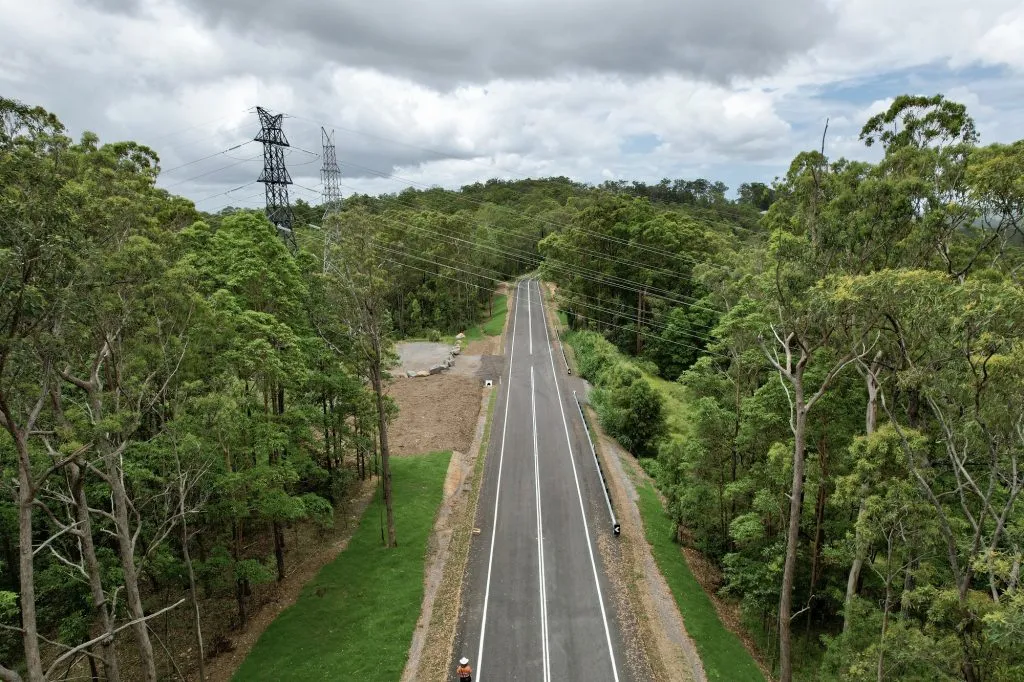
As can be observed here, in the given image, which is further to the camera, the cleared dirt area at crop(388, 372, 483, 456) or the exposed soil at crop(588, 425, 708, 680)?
the cleared dirt area at crop(388, 372, 483, 456)

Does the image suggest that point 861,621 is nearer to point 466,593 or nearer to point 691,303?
point 466,593

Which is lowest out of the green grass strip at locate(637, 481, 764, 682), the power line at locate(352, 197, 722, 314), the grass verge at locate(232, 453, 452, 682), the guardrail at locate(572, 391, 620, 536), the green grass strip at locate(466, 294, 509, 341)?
the green grass strip at locate(637, 481, 764, 682)

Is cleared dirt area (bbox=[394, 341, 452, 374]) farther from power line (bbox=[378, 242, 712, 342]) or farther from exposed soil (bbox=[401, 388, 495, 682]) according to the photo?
exposed soil (bbox=[401, 388, 495, 682])

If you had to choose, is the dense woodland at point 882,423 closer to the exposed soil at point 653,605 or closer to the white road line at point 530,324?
the exposed soil at point 653,605

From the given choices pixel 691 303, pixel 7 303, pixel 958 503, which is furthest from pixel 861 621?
pixel 691 303

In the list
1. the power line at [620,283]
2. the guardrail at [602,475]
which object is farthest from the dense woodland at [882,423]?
the power line at [620,283]

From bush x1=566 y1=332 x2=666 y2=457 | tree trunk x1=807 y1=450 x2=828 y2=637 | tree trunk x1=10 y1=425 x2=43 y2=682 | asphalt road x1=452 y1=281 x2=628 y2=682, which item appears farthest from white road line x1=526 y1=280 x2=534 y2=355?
tree trunk x1=10 y1=425 x2=43 y2=682

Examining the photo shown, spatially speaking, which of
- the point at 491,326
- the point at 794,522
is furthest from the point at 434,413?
the point at 794,522
